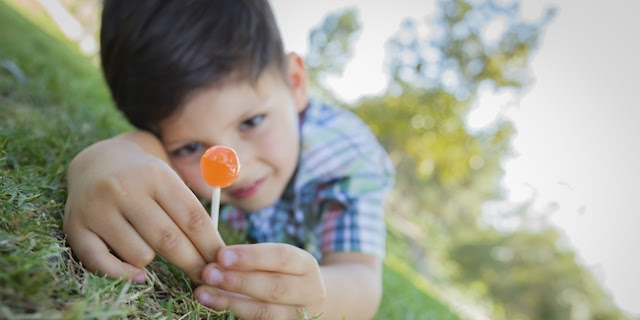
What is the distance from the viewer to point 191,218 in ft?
3.08

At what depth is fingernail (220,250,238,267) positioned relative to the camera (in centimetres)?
90

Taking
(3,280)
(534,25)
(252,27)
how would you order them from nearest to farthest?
(3,280) → (252,27) → (534,25)

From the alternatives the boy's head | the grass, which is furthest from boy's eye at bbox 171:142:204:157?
the grass

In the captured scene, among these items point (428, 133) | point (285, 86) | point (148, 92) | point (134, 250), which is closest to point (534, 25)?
point (428, 133)

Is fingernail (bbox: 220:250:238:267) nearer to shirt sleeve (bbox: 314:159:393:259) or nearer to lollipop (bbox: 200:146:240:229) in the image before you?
lollipop (bbox: 200:146:240:229)

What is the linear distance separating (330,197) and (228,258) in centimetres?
84

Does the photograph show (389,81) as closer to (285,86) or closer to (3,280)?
(285,86)

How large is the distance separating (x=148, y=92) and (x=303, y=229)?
2.82ft

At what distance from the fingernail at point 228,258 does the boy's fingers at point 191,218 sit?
5 centimetres

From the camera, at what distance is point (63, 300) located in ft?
2.00

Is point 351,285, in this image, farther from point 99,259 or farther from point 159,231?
point 99,259

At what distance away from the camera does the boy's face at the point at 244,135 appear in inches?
56.2

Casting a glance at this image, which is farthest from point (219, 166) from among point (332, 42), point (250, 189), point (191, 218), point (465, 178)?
point (465, 178)

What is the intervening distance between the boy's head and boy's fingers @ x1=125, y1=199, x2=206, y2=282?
2.00ft
